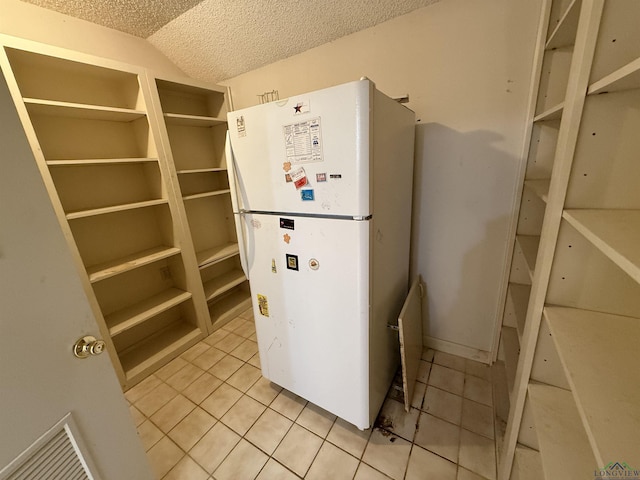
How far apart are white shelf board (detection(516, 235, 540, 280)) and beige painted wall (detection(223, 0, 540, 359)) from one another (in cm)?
11

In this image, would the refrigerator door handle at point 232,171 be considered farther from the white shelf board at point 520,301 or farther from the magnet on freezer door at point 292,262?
the white shelf board at point 520,301

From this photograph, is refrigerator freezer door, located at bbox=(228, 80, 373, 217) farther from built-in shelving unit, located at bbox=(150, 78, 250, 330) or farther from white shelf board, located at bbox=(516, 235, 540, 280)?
built-in shelving unit, located at bbox=(150, 78, 250, 330)

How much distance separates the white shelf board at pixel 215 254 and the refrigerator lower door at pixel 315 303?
3.11 ft

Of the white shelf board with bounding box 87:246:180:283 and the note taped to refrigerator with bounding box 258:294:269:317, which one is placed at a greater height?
the white shelf board with bounding box 87:246:180:283

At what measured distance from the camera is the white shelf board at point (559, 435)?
0.68 meters

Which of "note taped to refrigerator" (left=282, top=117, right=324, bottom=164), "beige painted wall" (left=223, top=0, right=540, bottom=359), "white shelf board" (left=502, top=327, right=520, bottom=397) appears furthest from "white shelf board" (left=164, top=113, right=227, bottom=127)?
"white shelf board" (left=502, top=327, right=520, bottom=397)

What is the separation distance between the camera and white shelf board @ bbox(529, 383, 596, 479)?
675 mm

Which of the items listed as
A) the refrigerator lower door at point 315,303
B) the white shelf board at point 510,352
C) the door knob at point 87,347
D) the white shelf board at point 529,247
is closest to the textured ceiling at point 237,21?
the refrigerator lower door at point 315,303

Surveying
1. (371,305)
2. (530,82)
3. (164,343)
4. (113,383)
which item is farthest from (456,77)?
(164,343)

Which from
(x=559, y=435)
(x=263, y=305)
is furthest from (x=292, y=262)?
(x=559, y=435)

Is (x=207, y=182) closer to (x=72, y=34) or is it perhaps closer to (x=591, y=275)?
(x=72, y=34)

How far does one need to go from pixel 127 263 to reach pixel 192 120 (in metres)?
1.25

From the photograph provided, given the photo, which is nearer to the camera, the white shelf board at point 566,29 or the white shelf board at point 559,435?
the white shelf board at point 559,435

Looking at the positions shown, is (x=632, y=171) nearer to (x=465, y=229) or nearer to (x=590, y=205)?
(x=590, y=205)
